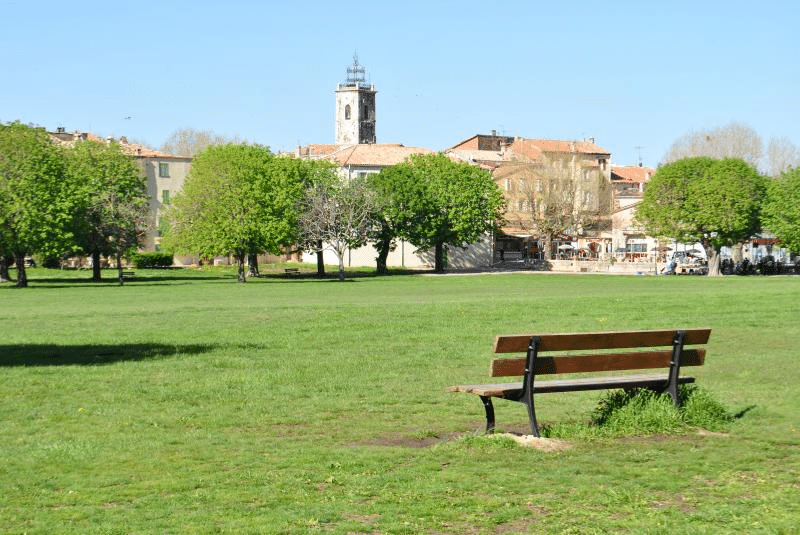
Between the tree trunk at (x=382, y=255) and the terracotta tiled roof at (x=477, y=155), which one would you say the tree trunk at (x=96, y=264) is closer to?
the tree trunk at (x=382, y=255)

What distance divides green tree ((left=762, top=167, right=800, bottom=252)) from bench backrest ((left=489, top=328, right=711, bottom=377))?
7793 cm

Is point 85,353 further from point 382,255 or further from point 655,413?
point 382,255

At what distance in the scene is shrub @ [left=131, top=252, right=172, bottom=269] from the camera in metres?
107

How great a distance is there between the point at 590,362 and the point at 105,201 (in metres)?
67.8

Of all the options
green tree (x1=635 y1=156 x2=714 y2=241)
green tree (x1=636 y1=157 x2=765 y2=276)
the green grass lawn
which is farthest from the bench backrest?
green tree (x1=635 y1=156 x2=714 y2=241)

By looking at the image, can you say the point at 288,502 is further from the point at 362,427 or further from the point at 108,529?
the point at 362,427

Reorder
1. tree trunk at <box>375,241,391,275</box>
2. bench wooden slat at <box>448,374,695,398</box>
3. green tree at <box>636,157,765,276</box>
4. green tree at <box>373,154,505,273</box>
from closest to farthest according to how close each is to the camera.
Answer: bench wooden slat at <box>448,374,695,398</box> < green tree at <box>636,157,765,276</box> < green tree at <box>373,154,505,273</box> < tree trunk at <box>375,241,391,275</box>

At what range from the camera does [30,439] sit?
1301cm

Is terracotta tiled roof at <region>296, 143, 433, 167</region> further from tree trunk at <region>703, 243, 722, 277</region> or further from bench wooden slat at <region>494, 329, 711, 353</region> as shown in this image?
bench wooden slat at <region>494, 329, 711, 353</region>

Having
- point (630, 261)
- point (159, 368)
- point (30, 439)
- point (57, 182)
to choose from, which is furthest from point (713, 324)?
point (630, 261)

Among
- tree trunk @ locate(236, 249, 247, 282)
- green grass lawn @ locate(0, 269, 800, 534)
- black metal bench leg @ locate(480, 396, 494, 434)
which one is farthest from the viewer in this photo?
tree trunk @ locate(236, 249, 247, 282)

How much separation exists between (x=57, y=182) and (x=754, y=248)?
74.1 metres

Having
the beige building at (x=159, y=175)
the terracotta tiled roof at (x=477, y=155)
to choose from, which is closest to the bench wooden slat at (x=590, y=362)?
the beige building at (x=159, y=175)

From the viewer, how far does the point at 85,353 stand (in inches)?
912
